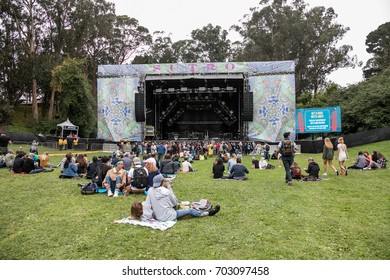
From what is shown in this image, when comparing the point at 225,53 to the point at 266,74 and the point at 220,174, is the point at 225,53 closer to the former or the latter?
the point at 266,74

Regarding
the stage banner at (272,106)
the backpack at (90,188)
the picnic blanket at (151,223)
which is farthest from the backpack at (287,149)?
the stage banner at (272,106)

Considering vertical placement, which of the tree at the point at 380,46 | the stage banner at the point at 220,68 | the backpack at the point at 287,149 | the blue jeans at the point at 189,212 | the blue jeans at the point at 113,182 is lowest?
the blue jeans at the point at 189,212

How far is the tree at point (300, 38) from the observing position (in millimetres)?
32531

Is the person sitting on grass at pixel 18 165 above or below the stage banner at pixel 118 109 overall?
below

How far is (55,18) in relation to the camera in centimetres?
3155

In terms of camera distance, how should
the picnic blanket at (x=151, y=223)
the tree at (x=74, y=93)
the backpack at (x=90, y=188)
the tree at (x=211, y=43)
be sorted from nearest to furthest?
the picnic blanket at (x=151, y=223), the backpack at (x=90, y=188), the tree at (x=74, y=93), the tree at (x=211, y=43)

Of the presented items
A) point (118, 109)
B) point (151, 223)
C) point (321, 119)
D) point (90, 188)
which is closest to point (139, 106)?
point (118, 109)

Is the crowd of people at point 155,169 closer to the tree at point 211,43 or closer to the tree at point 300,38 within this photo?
the tree at point 300,38

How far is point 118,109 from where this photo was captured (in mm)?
21797

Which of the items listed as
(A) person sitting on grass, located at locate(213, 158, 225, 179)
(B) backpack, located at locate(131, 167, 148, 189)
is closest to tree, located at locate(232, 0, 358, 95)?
(A) person sitting on grass, located at locate(213, 158, 225, 179)

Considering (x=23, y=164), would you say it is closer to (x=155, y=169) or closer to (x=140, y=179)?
(x=140, y=179)

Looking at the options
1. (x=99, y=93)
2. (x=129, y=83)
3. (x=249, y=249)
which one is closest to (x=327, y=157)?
(x=249, y=249)

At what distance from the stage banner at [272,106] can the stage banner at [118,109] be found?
778 centimetres

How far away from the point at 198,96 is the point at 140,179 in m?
17.4
